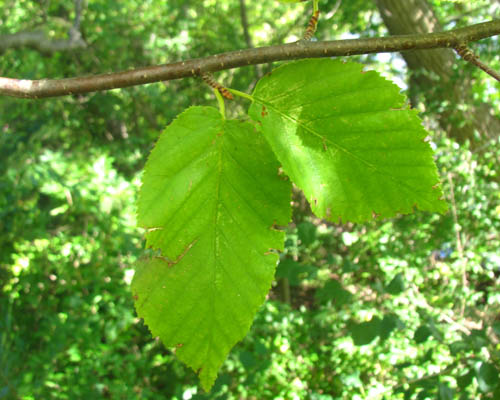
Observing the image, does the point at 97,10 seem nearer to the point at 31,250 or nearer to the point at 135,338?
the point at 31,250

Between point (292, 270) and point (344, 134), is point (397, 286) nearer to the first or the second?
point (292, 270)

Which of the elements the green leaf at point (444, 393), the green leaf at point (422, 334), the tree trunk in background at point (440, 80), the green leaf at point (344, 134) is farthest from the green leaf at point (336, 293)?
the tree trunk in background at point (440, 80)

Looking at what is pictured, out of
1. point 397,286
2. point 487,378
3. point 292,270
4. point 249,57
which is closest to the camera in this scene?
point 249,57

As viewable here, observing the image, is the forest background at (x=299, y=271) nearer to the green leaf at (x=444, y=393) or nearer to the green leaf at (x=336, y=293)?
the green leaf at (x=336, y=293)

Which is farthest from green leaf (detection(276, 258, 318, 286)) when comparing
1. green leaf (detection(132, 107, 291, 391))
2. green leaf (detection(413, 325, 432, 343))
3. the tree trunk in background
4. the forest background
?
the tree trunk in background

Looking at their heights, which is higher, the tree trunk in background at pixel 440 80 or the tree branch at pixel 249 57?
the tree trunk in background at pixel 440 80

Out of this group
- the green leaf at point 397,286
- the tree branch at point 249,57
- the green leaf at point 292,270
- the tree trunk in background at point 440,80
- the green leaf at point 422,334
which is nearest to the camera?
the tree branch at point 249,57

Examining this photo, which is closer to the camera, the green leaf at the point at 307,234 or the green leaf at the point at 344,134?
the green leaf at the point at 344,134

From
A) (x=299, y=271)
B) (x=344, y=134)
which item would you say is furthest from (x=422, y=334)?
(x=344, y=134)
